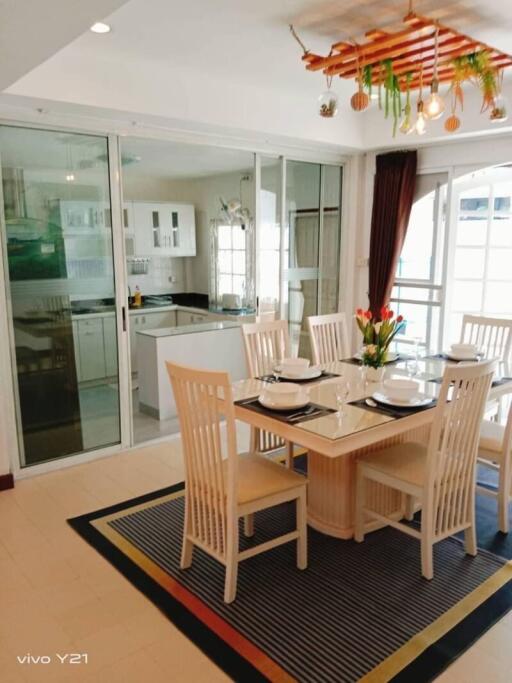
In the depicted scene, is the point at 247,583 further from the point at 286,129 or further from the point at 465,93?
the point at 465,93

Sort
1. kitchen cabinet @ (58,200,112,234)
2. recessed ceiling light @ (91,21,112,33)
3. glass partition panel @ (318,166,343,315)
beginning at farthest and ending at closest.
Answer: glass partition panel @ (318,166,343,315), kitchen cabinet @ (58,200,112,234), recessed ceiling light @ (91,21,112,33)

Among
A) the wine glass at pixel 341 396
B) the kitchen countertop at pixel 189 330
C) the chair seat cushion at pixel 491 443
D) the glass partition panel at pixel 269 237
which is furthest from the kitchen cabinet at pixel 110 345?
the chair seat cushion at pixel 491 443

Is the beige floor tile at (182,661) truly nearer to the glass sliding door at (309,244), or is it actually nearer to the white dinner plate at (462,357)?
the white dinner plate at (462,357)

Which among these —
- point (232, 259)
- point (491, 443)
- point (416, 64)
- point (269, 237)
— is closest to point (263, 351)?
point (491, 443)

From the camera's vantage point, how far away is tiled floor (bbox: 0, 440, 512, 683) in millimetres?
2018

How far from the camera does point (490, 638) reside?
218 cm

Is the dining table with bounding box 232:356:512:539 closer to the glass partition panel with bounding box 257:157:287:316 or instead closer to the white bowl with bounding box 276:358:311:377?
the white bowl with bounding box 276:358:311:377

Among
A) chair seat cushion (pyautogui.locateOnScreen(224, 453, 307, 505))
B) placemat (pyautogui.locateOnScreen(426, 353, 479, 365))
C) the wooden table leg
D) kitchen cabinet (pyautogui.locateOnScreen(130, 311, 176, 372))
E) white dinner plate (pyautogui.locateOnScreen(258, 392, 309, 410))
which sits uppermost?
placemat (pyautogui.locateOnScreen(426, 353, 479, 365))

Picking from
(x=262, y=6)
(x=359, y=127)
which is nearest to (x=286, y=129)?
(x=359, y=127)

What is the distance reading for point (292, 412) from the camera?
2510mm

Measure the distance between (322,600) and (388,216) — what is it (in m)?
3.75

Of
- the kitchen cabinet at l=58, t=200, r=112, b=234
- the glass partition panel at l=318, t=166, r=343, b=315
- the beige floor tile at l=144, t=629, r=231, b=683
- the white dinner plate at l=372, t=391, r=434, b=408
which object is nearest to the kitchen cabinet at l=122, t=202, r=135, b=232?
the glass partition panel at l=318, t=166, r=343, b=315

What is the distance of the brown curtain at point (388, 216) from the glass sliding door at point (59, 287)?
265cm

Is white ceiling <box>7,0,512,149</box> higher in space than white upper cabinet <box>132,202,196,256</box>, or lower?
higher
